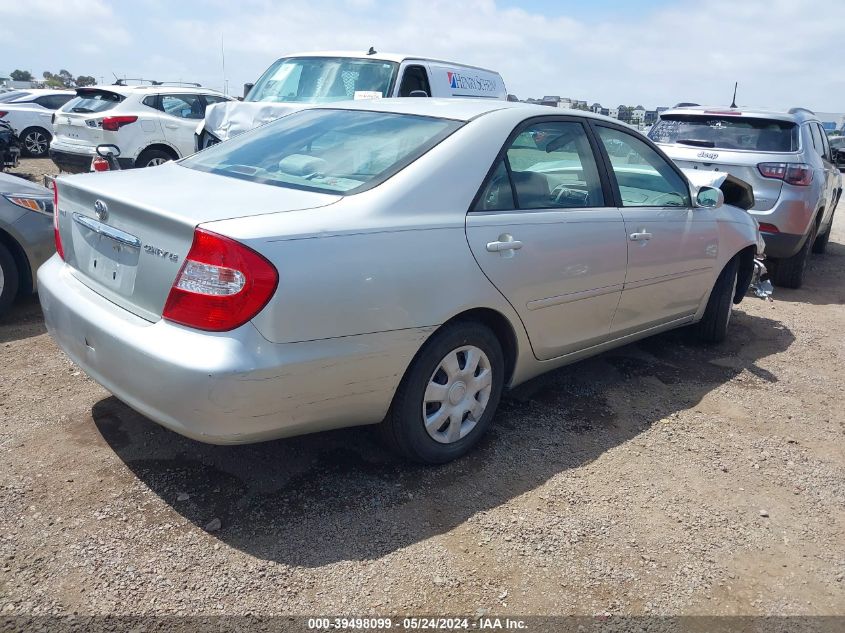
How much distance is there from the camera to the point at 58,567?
2.43 m

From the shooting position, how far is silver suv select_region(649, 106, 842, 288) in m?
6.73

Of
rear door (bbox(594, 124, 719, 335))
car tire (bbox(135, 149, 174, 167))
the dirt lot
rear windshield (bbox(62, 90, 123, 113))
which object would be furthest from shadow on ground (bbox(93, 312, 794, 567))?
rear windshield (bbox(62, 90, 123, 113))

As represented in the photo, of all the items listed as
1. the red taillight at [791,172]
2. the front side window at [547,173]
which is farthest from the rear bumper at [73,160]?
the red taillight at [791,172]

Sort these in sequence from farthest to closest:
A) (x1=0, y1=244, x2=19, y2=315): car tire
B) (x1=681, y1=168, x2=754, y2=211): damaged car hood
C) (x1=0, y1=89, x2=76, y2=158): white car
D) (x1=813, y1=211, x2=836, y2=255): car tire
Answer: (x1=0, y1=89, x2=76, y2=158): white car < (x1=813, y1=211, x2=836, y2=255): car tire < (x1=681, y1=168, x2=754, y2=211): damaged car hood < (x1=0, y1=244, x2=19, y2=315): car tire

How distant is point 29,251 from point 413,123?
3032mm

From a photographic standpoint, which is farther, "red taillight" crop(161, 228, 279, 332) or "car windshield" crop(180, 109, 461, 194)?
"car windshield" crop(180, 109, 461, 194)

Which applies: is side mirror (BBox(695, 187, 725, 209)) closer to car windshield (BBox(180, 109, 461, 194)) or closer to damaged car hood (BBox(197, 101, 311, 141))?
car windshield (BBox(180, 109, 461, 194))

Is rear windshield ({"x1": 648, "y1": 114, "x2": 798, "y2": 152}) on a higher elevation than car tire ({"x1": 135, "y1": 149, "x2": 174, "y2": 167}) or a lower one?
higher

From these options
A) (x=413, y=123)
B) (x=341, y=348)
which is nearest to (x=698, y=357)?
(x=413, y=123)

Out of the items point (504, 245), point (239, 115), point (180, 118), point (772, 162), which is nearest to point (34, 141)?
point (180, 118)

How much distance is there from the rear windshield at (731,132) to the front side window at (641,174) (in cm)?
309

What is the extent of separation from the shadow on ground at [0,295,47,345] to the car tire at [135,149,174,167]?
19.1 feet

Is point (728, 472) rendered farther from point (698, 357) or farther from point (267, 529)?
point (267, 529)

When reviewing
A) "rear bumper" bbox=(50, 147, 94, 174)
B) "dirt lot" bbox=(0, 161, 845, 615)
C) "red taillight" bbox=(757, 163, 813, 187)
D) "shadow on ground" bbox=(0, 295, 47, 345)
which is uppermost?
"red taillight" bbox=(757, 163, 813, 187)
